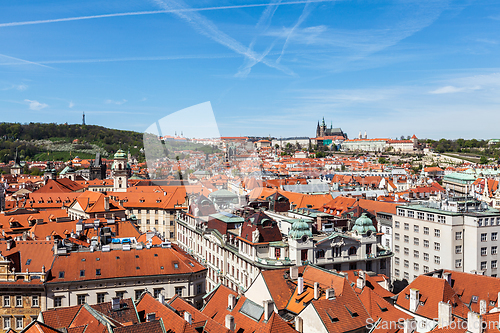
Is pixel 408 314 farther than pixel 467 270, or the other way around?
pixel 467 270

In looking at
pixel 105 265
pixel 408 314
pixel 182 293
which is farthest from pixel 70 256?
pixel 408 314

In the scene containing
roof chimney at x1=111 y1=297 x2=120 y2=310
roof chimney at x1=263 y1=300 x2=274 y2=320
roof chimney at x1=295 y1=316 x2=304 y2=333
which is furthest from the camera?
roof chimney at x1=295 y1=316 x2=304 y2=333

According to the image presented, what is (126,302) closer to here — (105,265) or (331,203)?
(105,265)

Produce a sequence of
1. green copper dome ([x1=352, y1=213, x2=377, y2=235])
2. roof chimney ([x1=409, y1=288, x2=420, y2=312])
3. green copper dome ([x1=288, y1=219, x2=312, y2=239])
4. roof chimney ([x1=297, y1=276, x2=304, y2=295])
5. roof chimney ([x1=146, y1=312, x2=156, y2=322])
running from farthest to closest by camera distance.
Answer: green copper dome ([x1=352, y1=213, x2=377, y2=235]), green copper dome ([x1=288, y1=219, x2=312, y2=239]), roof chimney ([x1=297, y1=276, x2=304, y2=295]), roof chimney ([x1=409, y1=288, x2=420, y2=312]), roof chimney ([x1=146, y1=312, x2=156, y2=322])

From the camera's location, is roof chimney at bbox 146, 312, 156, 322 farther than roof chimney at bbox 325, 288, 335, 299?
No

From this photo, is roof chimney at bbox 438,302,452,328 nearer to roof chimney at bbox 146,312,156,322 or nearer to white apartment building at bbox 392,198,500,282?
roof chimney at bbox 146,312,156,322

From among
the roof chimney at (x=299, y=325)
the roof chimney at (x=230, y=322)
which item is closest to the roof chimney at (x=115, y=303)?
the roof chimney at (x=230, y=322)

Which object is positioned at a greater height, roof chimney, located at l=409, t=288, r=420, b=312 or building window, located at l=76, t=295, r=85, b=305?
roof chimney, located at l=409, t=288, r=420, b=312

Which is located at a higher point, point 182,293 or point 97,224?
point 97,224

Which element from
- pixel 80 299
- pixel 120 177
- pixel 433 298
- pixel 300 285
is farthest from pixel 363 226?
pixel 120 177

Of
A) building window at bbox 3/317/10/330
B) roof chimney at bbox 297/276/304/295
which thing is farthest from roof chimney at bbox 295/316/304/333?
building window at bbox 3/317/10/330
